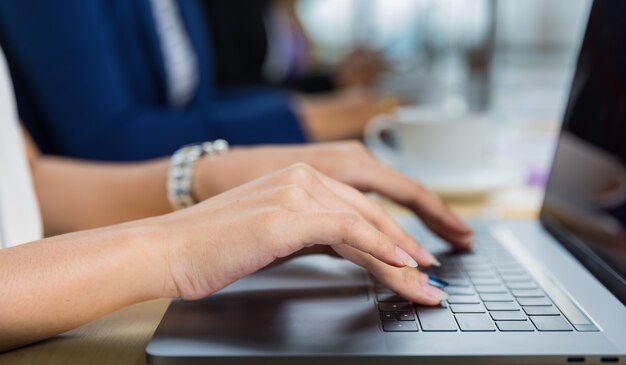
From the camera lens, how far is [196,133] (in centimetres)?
104

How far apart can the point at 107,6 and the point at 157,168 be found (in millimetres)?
489

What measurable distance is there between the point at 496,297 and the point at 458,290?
25 millimetres

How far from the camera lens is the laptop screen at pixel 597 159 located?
1.70 ft

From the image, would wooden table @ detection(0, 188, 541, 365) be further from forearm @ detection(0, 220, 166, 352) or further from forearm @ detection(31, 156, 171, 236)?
forearm @ detection(31, 156, 171, 236)

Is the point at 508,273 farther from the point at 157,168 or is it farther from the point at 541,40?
the point at 541,40

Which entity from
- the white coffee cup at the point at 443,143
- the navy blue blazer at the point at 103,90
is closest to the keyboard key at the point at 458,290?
the white coffee cup at the point at 443,143

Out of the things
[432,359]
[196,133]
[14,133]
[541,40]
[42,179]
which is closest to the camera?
[432,359]

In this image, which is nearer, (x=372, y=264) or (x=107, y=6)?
(x=372, y=264)

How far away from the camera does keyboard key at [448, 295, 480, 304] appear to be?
1.42 ft

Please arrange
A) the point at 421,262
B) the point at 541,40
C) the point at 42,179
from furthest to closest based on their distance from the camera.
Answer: the point at 541,40 < the point at 42,179 < the point at 421,262

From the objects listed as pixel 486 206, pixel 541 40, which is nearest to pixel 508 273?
pixel 486 206

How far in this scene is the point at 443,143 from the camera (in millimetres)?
837

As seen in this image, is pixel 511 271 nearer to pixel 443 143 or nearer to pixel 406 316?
pixel 406 316

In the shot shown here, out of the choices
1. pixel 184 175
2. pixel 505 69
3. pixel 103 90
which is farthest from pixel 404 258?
pixel 505 69
